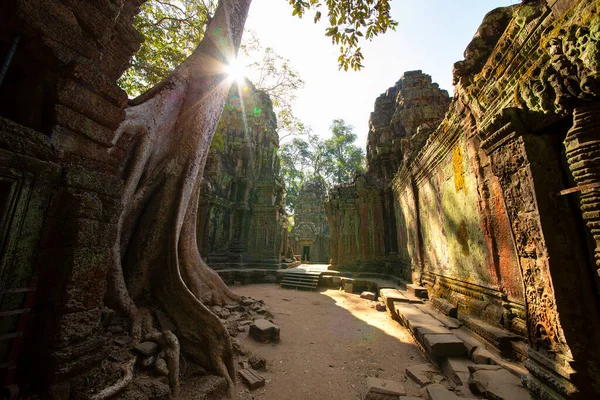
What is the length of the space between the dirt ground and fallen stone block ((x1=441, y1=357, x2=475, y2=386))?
43 centimetres

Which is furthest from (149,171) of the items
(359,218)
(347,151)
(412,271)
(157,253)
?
(347,151)

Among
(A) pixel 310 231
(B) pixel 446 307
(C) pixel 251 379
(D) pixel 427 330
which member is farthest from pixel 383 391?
(A) pixel 310 231

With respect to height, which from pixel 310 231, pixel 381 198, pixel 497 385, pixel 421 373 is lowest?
pixel 421 373

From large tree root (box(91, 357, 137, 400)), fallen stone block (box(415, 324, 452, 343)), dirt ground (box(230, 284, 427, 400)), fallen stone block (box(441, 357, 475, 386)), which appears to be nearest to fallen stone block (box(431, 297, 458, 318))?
fallen stone block (box(415, 324, 452, 343))

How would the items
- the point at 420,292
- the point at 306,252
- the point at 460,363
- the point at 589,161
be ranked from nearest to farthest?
the point at 589,161 → the point at 460,363 → the point at 420,292 → the point at 306,252

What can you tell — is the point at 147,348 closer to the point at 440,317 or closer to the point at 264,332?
the point at 264,332

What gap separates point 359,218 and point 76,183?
10380 millimetres

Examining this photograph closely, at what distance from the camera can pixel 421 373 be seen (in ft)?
9.73

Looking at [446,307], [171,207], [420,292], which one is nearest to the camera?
[171,207]

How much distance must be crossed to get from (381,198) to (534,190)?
8.91m

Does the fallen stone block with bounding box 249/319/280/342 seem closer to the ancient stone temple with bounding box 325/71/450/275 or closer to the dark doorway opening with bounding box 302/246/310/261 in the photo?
the ancient stone temple with bounding box 325/71/450/275

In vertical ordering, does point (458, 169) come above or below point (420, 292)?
above

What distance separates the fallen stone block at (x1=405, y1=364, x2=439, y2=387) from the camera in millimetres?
2812

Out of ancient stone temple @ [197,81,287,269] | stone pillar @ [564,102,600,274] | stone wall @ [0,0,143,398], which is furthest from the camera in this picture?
ancient stone temple @ [197,81,287,269]
